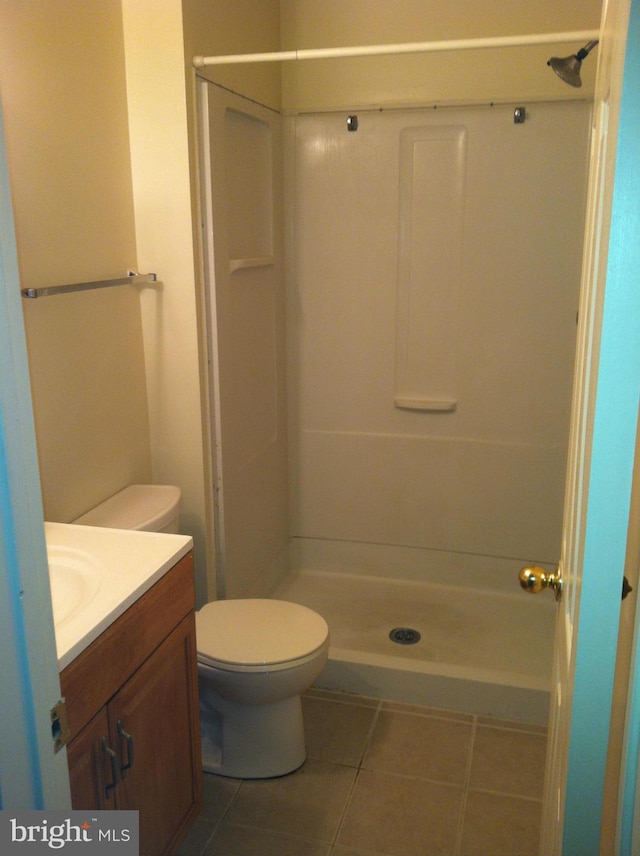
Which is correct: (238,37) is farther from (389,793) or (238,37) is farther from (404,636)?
(389,793)

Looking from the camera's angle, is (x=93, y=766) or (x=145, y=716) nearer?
(x=93, y=766)

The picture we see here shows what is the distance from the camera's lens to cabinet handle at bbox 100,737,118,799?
1.47 metres

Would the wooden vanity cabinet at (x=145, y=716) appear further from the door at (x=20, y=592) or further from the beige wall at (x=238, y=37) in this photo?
the beige wall at (x=238, y=37)

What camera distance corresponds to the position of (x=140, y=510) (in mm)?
2146

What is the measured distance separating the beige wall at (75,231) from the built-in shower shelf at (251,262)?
363 mm

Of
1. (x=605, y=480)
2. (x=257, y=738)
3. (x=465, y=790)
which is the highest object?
(x=605, y=480)

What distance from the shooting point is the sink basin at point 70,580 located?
4.95 feet

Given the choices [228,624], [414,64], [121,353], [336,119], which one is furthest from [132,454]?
[414,64]

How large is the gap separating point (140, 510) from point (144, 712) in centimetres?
65

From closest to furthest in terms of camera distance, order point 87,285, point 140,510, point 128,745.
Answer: point 128,745
point 87,285
point 140,510

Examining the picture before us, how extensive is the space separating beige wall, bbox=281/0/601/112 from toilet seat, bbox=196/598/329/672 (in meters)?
1.91

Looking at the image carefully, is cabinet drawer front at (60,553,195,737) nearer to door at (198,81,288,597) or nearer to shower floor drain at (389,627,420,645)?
door at (198,81,288,597)

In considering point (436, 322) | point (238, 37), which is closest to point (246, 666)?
point (436, 322)

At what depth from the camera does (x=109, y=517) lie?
210cm
